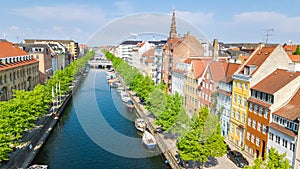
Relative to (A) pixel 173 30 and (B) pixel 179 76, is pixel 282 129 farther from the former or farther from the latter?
(A) pixel 173 30

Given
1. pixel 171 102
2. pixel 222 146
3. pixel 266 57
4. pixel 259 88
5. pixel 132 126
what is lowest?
pixel 132 126

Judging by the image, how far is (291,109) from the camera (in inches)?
1203

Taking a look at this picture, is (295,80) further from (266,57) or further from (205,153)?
(205,153)

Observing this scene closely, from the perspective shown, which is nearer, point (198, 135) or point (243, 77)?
point (198, 135)

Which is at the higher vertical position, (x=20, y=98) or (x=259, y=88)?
(x=259, y=88)

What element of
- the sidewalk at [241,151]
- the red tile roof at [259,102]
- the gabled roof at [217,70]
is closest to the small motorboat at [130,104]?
the gabled roof at [217,70]

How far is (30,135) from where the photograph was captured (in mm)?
41906

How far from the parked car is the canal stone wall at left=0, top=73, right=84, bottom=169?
27.5 metres

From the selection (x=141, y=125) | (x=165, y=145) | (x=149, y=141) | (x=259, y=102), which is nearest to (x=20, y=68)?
(x=141, y=125)

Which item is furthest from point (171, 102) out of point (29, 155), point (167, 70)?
point (167, 70)

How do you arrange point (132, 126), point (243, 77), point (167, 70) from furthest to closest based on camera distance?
point (167, 70)
point (132, 126)
point (243, 77)

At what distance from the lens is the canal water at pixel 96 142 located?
37.6 metres

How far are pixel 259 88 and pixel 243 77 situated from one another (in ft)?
11.7

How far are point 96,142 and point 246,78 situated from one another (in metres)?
27.0
